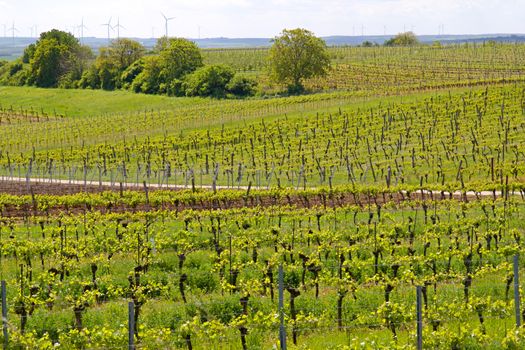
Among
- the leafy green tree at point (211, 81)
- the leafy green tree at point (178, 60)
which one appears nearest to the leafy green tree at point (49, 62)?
the leafy green tree at point (178, 60)

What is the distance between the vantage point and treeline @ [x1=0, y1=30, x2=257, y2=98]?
92000 millimetres

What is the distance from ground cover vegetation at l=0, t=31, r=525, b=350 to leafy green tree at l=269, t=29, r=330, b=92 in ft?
3.73

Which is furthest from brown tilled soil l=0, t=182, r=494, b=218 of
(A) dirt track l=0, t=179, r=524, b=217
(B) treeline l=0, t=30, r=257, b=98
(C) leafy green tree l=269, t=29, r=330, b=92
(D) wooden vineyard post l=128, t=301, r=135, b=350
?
(B) treeline l=0, t=30, r=257, b=98

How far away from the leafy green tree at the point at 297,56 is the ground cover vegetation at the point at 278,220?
1.14 m

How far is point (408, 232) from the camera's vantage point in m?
22.9

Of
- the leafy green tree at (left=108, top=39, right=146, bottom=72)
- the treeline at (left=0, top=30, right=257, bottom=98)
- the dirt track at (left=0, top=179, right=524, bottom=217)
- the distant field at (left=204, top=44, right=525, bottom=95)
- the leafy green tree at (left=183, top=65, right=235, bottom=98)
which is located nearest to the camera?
the dirt track at (left=0, top=179, right=524, bottom=217)

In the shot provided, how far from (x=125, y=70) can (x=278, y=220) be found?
86256 mm

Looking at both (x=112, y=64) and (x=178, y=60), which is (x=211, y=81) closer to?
(x=178, y=60)

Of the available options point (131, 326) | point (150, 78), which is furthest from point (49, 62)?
point (131, 326)

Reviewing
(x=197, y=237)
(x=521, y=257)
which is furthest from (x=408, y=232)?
(x=197, y=237)

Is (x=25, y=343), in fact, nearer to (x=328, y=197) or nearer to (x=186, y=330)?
(x=186, y=330)

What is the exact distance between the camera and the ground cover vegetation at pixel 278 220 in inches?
586

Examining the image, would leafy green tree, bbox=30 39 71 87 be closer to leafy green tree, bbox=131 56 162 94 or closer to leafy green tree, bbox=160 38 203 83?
leafy green tree, bbox=131 56 162 94

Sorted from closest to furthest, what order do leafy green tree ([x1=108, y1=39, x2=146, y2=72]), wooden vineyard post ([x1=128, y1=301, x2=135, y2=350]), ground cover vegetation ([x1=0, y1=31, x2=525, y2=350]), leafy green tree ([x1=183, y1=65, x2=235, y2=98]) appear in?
wooden vineyard post ([x1=128, y1=301, x2=135, y2=350]) < ground cover vegetation ([x1=0, y1=31, x2=525, y2=350]) < leafy green tree ([x1=183, y1=65, x2=235, y2=98]) < leafy green tree ([x1=108, y1=39, x2=146, y2=72])
